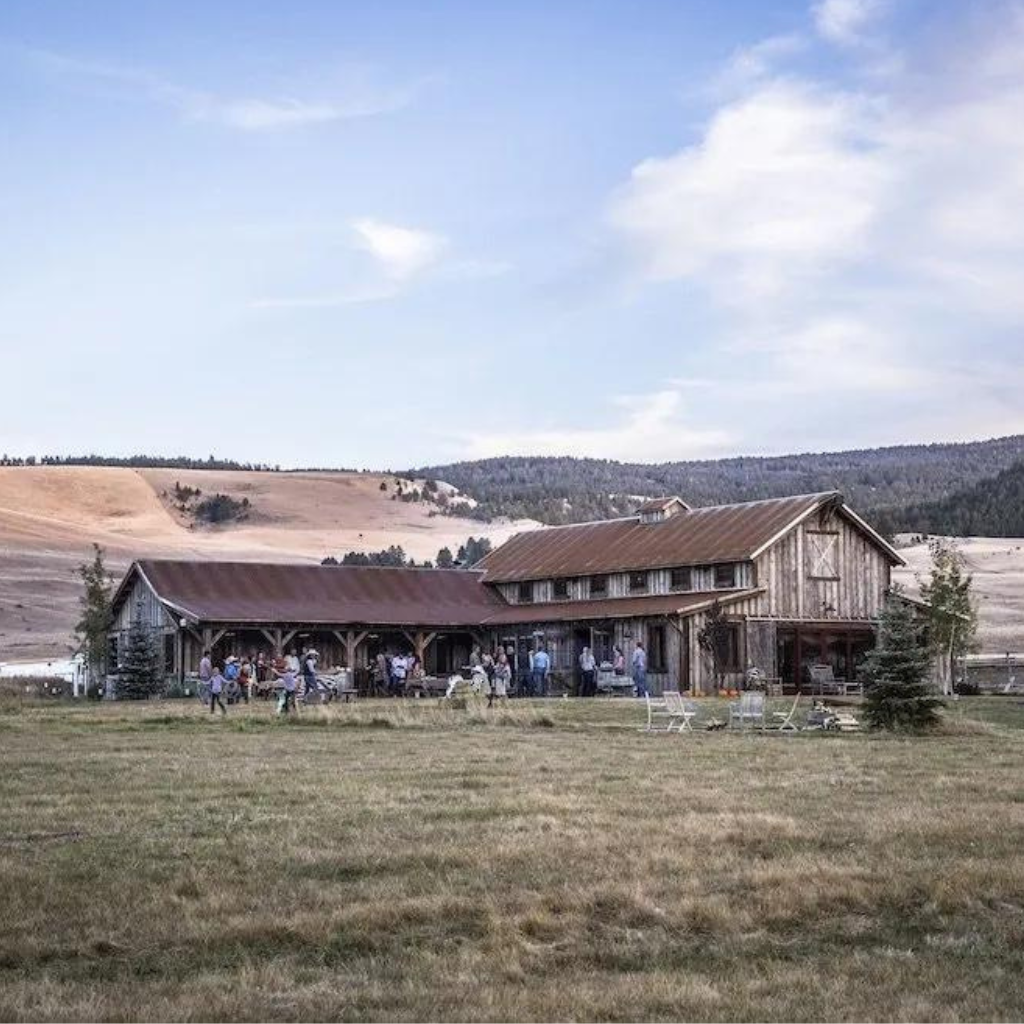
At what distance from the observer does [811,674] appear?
42.9 meters

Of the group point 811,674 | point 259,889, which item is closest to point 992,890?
point 259,889

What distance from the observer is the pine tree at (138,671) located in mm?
45281

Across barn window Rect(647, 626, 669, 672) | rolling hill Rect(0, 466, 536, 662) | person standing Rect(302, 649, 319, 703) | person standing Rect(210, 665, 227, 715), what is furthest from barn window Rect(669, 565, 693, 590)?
rolling hill Rect(0, 466, 536, 662)

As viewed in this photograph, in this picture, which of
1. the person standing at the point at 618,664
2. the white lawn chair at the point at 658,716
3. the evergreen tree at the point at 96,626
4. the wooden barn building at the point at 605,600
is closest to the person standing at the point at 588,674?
the person standing at the point at 618,664

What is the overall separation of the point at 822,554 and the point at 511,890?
36308 mm

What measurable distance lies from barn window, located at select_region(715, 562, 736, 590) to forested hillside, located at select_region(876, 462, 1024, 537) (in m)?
50.5

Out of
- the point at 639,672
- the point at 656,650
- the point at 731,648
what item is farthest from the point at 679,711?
the point at 656,650

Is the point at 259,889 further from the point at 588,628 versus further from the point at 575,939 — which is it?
the point at 588,628

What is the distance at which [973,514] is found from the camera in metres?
101

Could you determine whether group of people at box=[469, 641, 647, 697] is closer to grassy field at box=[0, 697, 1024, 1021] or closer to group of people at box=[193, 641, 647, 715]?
group of people at box=[193, 641, 647, 715]

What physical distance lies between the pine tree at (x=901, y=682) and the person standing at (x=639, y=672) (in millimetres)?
15116

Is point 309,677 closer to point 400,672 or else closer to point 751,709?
point 400,672

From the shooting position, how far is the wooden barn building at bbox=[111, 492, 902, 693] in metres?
44.1

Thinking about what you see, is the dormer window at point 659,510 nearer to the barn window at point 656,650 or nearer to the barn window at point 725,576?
the barn window at point 725,576
